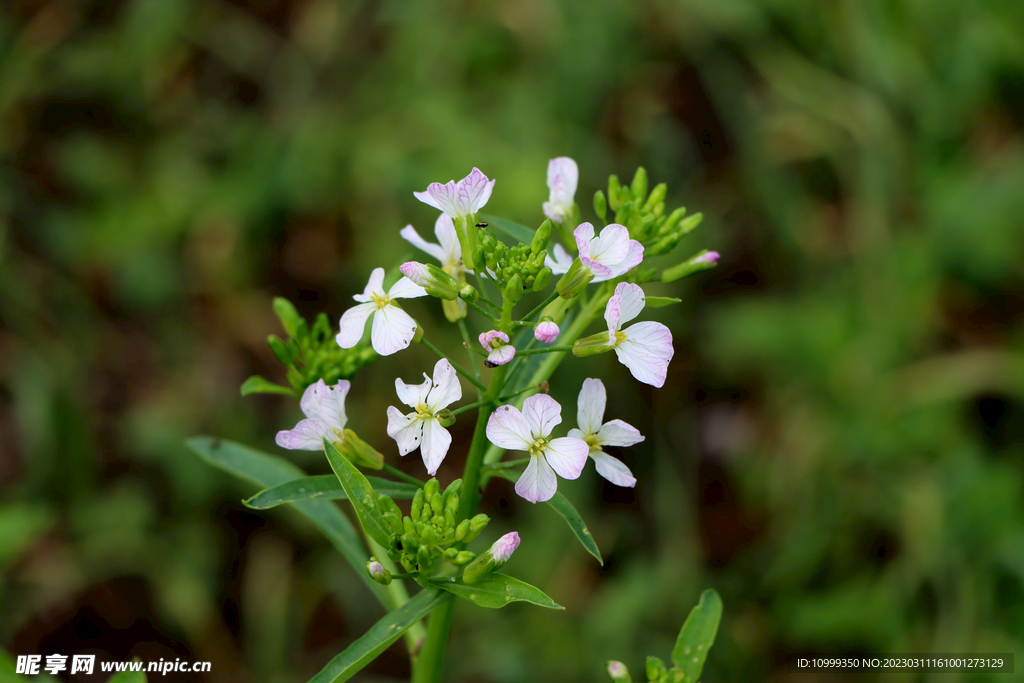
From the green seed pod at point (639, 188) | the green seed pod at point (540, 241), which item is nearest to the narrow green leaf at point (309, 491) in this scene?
the green seed pod at point (540, 241)

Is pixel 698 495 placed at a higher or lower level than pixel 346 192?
lower

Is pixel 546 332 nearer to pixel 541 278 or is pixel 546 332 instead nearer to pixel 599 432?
pixel 541 278

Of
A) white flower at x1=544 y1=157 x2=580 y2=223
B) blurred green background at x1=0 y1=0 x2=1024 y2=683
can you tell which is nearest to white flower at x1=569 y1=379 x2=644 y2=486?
white flower at x1=544 y1=157 x2=580 y2=223

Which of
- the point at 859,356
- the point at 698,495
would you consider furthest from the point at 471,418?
the point at 859,356

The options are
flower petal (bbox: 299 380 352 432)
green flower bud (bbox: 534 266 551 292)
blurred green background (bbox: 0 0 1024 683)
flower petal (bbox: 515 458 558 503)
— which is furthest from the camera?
blurred green background (bbox: 0 0 1024 683)

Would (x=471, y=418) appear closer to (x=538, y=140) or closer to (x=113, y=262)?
(x=538, y=140)

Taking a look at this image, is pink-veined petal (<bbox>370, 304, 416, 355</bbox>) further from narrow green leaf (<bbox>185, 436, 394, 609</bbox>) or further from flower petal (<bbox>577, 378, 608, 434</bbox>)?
narrow green leaf (<bbox>185, 436, 394, 609</bbox>)
